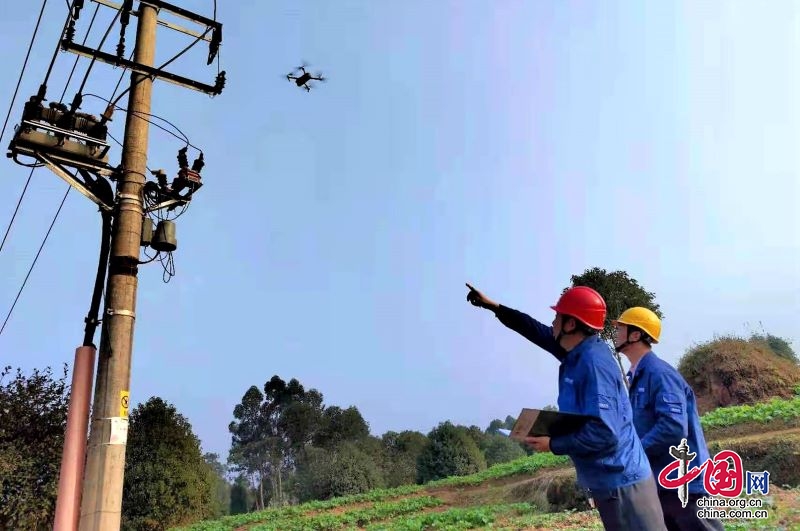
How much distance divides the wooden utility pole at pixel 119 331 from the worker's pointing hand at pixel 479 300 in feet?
12.9

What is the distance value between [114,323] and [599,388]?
5288mm

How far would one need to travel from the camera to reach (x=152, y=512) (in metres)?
24.0

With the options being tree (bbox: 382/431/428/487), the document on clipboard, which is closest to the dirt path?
the document on clipboard

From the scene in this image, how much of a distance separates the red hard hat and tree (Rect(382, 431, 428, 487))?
38.4m

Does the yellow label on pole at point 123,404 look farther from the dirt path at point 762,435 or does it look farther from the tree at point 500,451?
the tree at point 500,451

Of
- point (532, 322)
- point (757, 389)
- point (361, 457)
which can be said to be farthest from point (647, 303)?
point (532, 322)

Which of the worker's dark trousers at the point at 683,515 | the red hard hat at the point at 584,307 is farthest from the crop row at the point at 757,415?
the red hard hat at the point at 584,307

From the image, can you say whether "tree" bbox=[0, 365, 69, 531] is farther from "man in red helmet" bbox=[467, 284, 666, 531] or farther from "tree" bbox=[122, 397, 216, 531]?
"man in red helmet" bbox=[467, 284, 666, 531]

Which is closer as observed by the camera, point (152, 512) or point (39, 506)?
point (39, 506)

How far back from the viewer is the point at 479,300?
5.05 m

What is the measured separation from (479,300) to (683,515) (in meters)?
2.41

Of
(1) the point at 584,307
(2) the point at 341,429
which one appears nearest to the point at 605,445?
(1) the point at 584,307

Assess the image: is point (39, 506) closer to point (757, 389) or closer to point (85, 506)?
point (85, 506)

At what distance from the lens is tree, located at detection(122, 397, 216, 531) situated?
950 inches
